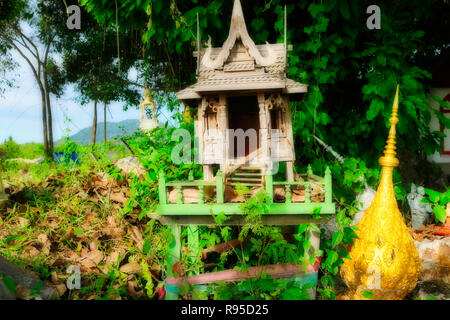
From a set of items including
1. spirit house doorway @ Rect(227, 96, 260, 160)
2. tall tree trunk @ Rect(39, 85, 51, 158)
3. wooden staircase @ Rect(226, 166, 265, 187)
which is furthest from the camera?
tall tree trunk @ Rect(39, 85, 51, 158)

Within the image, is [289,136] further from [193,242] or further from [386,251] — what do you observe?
[193,242]

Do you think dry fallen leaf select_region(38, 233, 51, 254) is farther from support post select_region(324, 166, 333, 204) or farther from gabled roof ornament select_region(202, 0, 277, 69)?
support post select_region(324, 166, 333, 204)

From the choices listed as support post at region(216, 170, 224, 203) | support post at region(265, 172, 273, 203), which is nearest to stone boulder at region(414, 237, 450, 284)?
support post at region(265, 172, 273, 203)

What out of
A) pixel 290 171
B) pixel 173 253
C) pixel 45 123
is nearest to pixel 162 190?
pixel 173 253

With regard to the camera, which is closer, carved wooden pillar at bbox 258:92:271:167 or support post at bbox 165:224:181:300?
carved wooden pillar at bbox 258:92:271:167

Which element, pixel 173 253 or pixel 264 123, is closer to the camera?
pixel 264 123

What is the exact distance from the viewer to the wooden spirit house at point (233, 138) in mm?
2678

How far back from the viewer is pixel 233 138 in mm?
3152

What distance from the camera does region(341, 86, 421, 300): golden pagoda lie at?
3.05 meters

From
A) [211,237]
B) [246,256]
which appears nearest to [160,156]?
[211,237]

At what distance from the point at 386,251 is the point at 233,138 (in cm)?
182

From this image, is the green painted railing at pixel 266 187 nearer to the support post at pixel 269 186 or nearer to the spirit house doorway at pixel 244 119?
the support post at pixel 269 186

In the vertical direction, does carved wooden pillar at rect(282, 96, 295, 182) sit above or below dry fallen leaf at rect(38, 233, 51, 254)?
above

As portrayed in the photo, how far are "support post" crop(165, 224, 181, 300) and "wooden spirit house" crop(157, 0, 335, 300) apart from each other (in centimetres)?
1
